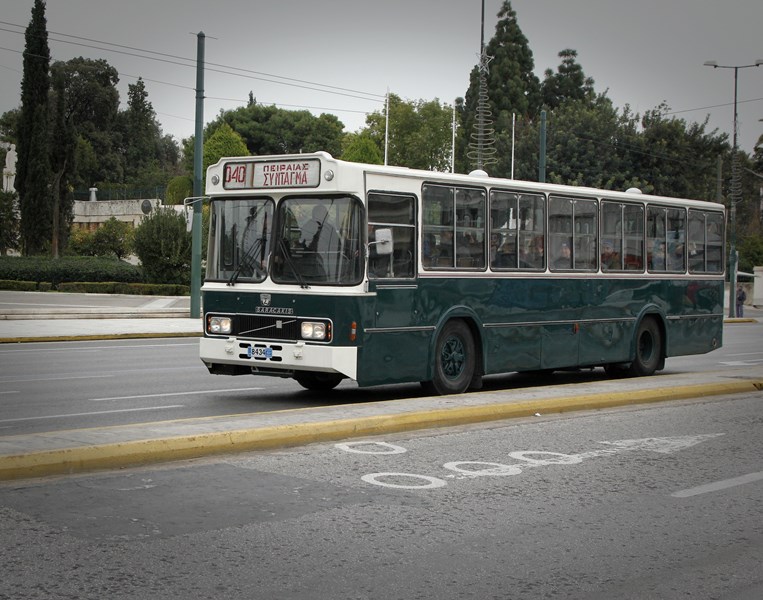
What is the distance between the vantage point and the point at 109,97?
102688 mm

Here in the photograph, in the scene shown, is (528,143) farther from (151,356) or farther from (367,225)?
(367,225)

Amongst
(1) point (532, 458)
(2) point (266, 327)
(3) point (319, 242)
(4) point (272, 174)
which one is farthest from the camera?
(4) point (272, 174)

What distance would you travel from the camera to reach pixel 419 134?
3679 inches

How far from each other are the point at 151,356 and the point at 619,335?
8544 mm

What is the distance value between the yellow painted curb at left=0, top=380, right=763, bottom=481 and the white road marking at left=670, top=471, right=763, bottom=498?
3261 mm

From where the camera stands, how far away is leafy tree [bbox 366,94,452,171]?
308ft

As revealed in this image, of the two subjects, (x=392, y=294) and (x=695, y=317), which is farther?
(x=695, y=317)

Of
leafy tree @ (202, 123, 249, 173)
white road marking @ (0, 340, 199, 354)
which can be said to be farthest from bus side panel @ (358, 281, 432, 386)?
leafy tree @ (202, 123, 249, 173)

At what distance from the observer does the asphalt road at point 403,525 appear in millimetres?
5637

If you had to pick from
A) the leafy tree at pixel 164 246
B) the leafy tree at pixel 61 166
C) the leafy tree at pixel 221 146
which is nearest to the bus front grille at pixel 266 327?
the leafy tree at pixel 164 246

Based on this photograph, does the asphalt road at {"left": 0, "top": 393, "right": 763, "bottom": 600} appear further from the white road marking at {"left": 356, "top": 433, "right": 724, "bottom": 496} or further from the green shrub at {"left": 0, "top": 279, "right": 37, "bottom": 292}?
the green shrub at {"left": 0, "top": 279, "right": 37, "bottom": 292}

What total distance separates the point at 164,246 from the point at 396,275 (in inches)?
1336

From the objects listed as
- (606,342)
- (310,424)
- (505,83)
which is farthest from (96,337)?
(505,83)

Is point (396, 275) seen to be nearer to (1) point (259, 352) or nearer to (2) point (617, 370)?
(1) point (259, 352)
